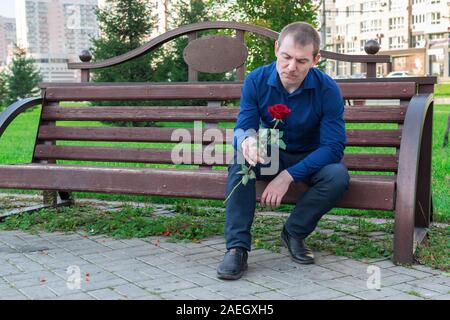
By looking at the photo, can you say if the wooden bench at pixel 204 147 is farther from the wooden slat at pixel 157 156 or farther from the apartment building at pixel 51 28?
the apartment building at pixel 51 28

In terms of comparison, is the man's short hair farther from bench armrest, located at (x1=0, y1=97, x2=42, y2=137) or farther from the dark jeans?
bench armrest, located at (x1=0, y1=97, x2=42, y2=137)

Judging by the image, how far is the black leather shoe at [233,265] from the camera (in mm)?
3195

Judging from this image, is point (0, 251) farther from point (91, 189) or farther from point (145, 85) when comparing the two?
point (145, 85)

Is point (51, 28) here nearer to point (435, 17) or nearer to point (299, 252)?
point (435, 17)

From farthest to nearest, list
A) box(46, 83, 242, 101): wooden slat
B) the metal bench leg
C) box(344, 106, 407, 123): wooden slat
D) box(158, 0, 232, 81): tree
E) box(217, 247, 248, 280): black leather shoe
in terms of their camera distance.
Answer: box(158, 0, 232, 81): tree
the metal bench leg
box(46, 83, 242, 101): wooden slat
box(344, 106, 407, 123): wooden slat
box(217, 247, 248, 280): black leather shoe

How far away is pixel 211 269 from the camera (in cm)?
341

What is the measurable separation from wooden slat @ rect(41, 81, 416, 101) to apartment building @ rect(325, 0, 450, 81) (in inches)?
2103

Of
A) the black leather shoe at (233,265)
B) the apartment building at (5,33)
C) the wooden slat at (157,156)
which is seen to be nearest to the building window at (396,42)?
the apartment building at (5,33)

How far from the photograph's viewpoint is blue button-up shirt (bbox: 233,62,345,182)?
133 inches

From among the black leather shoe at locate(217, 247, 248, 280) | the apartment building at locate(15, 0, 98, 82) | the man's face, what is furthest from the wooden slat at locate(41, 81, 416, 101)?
the apartment building at locate(15, 0, 98, 82)

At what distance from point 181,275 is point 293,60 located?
1.22m

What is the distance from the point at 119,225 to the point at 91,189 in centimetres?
50

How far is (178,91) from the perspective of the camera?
15.0 feet
